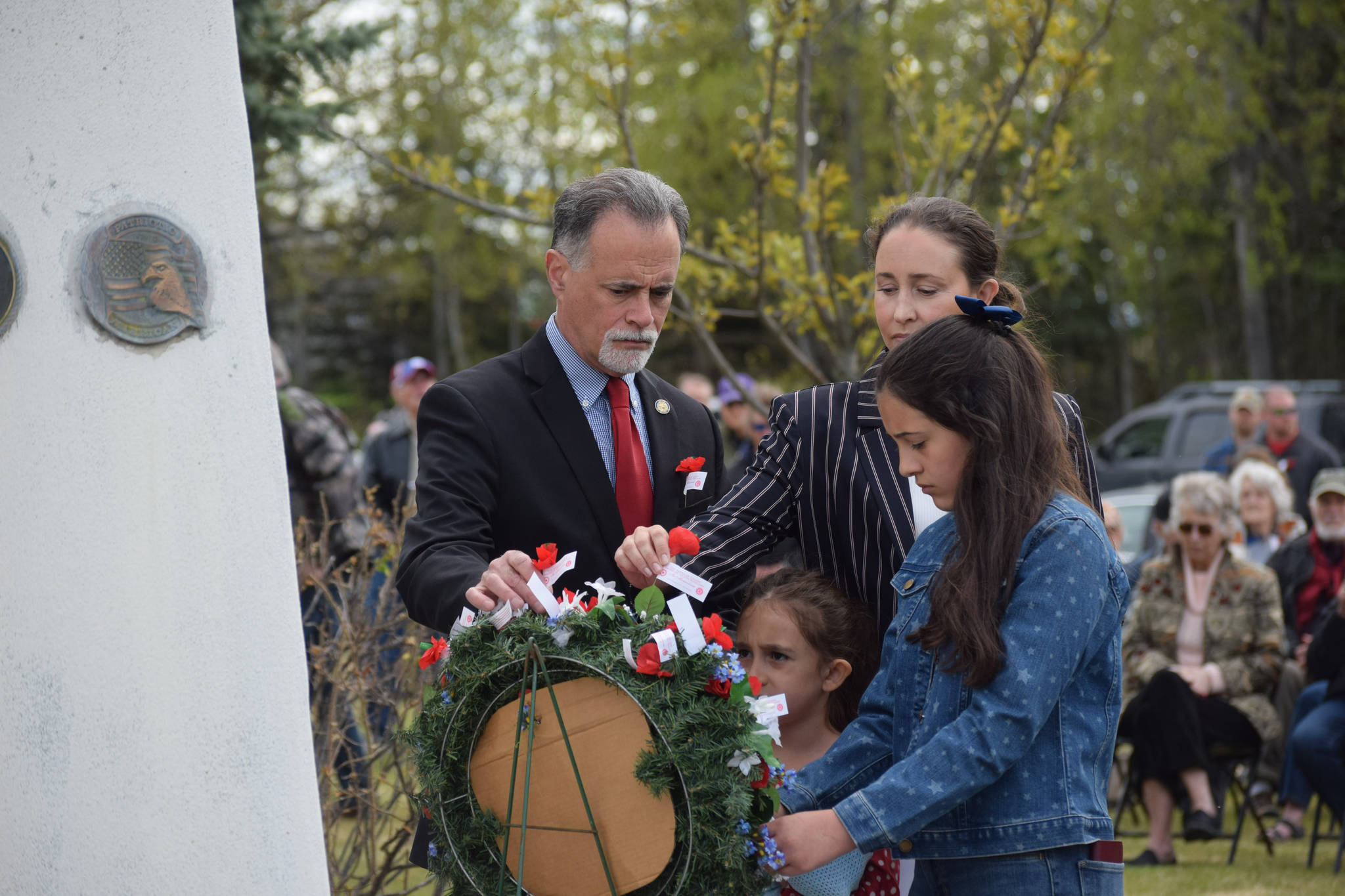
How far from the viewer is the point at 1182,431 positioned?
1612cm

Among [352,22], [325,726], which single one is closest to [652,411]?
[325,726]

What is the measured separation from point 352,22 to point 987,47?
10.2m

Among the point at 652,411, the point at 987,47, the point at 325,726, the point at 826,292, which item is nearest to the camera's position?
the point at 652,411

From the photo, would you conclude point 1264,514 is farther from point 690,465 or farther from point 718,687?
point 718,687

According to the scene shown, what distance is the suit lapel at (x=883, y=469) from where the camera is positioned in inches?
113

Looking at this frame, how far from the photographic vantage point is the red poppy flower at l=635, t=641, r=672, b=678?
7.17ft

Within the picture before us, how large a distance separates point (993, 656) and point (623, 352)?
1182 mm

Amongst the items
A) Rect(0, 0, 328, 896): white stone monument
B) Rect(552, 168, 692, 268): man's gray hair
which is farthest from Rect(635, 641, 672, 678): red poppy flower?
Rect(0, 0, 328, 896): white stone monument

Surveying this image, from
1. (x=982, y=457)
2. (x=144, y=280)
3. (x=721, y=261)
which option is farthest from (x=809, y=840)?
(x=721, y=261)

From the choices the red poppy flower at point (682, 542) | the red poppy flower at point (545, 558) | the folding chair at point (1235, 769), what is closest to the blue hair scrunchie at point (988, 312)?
the red poppy flower at point (682, 542)

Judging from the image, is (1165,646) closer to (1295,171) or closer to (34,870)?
(34,870)

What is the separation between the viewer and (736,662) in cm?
224

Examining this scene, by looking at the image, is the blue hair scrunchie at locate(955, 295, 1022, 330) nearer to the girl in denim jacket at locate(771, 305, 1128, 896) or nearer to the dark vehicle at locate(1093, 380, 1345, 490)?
the girl in denim jacket at locate(771, 305, 1128, 896)

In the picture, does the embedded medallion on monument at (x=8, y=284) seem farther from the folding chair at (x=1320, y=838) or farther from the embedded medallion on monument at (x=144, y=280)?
the folding chair at (x=1320, y=838)
